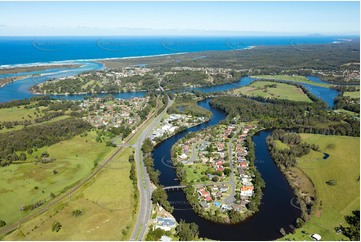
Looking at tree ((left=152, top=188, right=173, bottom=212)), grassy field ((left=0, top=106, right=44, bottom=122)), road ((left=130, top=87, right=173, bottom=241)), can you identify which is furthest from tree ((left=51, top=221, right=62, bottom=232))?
grassy field ((left=0, top=106, right=44, bottom=122))

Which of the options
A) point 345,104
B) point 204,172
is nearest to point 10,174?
point 204,172

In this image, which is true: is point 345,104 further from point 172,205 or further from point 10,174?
point 10,174

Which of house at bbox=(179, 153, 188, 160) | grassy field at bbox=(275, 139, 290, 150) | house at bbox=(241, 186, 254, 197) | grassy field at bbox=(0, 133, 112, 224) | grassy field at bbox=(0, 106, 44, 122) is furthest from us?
grassy field at bbox=(0, 106, 44, 122)

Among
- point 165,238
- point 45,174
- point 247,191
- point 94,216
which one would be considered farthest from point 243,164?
point 45,174

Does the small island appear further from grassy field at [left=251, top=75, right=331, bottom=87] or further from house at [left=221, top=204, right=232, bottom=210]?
grassy field at [left=251, top=75, right=331, bottom=87]

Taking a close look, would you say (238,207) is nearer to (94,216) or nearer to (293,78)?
(94,216)
